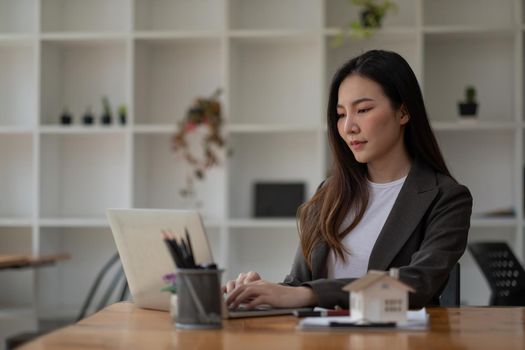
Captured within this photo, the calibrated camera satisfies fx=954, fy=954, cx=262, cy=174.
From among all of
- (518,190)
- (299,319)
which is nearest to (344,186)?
(299,319)

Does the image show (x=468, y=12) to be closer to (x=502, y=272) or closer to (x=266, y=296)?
(x=502, y=272)

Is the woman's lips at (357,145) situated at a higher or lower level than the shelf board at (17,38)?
lower

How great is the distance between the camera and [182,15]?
19.5ft

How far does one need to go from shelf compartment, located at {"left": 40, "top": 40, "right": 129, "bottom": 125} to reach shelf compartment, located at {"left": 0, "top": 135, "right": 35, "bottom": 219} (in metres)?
0.32

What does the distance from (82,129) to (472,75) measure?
2354 mm

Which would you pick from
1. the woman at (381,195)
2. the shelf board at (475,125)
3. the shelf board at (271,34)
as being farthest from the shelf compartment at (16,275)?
the woman at (381,195)

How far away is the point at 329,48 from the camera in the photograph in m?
5.79

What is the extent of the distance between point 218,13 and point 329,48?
0.73 m

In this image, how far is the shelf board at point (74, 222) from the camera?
5598 millimetres

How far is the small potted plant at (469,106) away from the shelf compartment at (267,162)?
2.99 feet

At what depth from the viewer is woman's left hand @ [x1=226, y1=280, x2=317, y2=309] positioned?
81.4 inches

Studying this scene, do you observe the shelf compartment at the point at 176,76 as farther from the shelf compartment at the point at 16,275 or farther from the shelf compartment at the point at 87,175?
the shelf compartment at the point at 16,275

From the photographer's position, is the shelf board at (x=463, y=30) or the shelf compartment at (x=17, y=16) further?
the shelf compartment at (x=17, y=16)

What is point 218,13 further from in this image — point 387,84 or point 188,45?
point 387,84
